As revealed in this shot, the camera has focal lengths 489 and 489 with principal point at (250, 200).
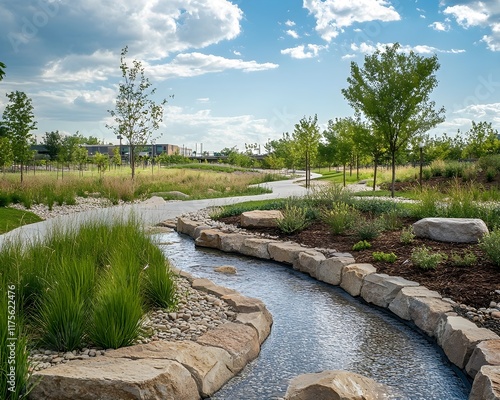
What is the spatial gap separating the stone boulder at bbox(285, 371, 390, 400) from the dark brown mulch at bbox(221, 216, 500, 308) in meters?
2.12

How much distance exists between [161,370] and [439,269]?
14.0 ft

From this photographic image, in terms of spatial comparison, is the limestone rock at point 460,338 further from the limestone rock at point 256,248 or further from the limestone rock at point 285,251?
the limestone rock at point 256,248

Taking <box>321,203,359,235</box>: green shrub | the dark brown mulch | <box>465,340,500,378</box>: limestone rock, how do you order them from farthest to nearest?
<box>321,203,359,235</box>: green shrub
the dark brown mulch
<box>465,340,500,378</box>: limestone rock

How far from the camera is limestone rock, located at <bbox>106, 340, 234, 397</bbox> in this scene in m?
3.52

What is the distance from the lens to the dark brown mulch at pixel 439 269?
17.7 feet

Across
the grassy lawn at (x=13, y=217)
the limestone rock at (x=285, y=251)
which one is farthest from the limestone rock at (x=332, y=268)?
the grassy lawn at (x=13, y=217)

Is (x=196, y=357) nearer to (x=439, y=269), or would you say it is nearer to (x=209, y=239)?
(x=439, y=269)

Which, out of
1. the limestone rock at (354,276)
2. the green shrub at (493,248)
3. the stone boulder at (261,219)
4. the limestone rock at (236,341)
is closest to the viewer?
the limestone rock at (236,341)

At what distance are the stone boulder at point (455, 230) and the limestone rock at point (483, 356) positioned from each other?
12.2 feet

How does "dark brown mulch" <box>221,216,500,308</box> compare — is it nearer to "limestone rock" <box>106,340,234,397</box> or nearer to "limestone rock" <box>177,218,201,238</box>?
"limestone rock" <box>177,218,201,238</box>

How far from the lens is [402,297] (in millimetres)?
5434

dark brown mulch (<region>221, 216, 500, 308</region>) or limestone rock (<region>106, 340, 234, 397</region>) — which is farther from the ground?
dark brown mulch (<region>221, 216, 500, 308</region>)

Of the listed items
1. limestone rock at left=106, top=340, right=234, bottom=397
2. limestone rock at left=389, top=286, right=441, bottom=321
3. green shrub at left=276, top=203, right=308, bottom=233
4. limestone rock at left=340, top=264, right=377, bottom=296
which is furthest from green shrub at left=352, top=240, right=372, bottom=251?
limestone rock at left=106, top=340, right=234, bottom=397

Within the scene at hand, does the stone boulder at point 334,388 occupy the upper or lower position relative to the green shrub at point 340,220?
lower
